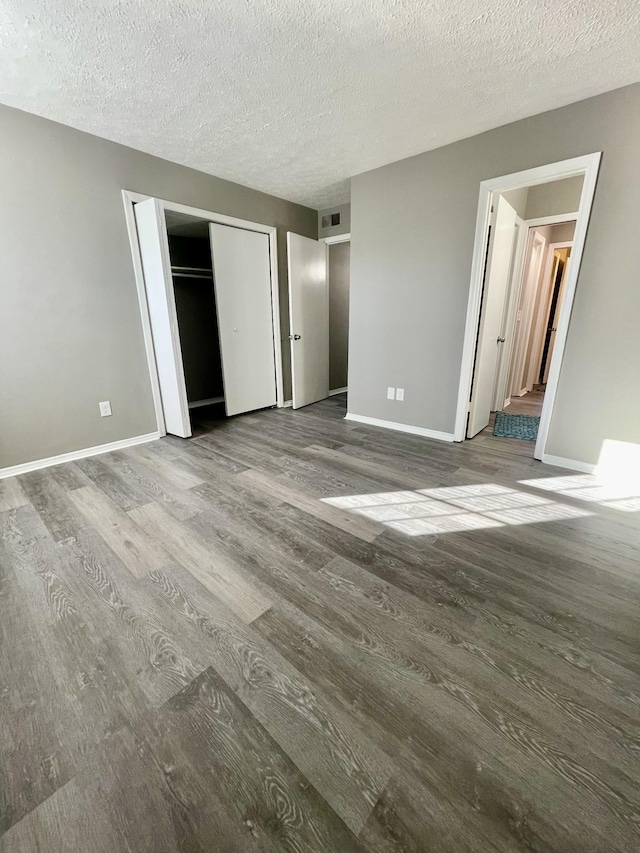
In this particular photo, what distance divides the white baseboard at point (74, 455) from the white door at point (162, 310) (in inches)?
11.3

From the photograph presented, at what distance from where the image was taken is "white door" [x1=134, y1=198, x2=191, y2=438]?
294cm

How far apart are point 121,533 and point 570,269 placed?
353cm

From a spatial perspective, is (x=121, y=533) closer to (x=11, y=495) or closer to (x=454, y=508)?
(x=11, y=495)

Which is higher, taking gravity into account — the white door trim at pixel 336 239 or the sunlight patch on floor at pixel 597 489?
the white door trim at pixel 336 239

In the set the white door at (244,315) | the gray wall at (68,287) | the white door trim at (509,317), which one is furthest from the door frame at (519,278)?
the gray wall at (68,287)

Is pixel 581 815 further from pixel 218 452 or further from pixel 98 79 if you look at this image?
pixel 98 79

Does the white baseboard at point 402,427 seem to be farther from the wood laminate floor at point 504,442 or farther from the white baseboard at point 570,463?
the white baseboard at point 570,463

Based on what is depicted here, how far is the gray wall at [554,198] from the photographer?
3.66 m

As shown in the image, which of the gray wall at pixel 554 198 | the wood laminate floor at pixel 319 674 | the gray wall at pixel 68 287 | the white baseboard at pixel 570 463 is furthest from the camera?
the gray wall at pixel 554 198

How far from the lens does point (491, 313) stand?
3240mm

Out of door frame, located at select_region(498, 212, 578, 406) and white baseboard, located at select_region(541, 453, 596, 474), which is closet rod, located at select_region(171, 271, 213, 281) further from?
white baseboard, located at select_region(541, 453, 596, 474)

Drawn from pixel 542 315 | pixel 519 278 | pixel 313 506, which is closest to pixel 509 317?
pixel 519 278

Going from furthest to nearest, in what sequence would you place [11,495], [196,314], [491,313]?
[196,314], [491,313], [11,495]

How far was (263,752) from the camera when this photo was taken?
0.95 metres
